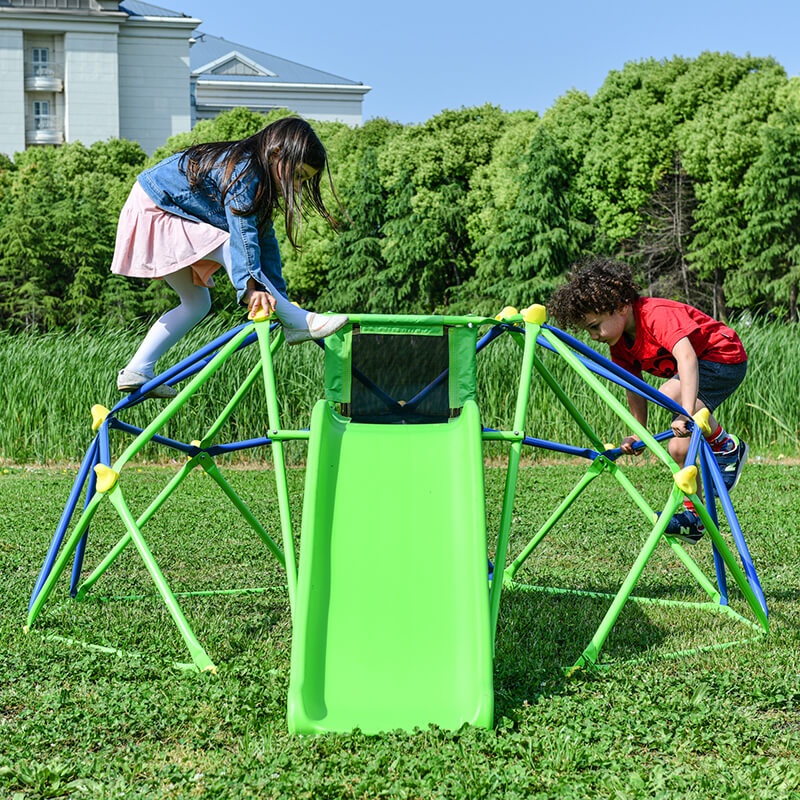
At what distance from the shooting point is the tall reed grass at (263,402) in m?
10.5

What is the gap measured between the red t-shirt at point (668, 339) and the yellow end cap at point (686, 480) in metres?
0.87

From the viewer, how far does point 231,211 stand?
384 centimetres

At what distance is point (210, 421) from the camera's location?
10469 mm

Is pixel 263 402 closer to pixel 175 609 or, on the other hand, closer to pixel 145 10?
pixel 175 609

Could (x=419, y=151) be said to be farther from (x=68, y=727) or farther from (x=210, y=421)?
(x=68, y=727)

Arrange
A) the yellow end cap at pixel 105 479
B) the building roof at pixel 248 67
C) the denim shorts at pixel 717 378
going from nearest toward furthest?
the yellow end cap at pixel 105 479, the denim shorts at pixel 717 378, the building roof at pixel 248 67

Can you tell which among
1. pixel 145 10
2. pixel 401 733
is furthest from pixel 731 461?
pixel 145 10

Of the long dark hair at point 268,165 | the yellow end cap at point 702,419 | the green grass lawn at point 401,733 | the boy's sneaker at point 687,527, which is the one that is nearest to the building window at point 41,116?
the green grass lawn at point 401,733

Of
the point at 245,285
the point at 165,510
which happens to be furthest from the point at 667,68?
the point at 245,285

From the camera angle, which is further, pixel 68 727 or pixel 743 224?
pixel 743 224

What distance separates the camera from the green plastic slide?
9.52 ft

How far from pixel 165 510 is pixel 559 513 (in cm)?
378

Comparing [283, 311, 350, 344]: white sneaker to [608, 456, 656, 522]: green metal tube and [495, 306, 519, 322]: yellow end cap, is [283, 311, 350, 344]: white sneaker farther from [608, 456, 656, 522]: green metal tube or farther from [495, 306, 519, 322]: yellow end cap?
[608, 456, 656, 522]: green metal tube

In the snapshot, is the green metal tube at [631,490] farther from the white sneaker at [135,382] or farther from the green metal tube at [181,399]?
the white sneaker at [135,382]
